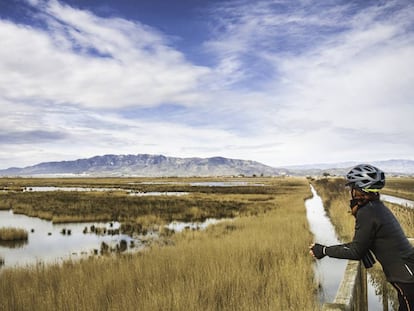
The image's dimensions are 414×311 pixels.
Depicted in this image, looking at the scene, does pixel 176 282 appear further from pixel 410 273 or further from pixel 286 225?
pixel 286 225

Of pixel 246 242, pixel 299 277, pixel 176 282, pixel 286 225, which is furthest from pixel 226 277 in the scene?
pixel 286 225

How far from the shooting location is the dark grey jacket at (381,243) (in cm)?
325

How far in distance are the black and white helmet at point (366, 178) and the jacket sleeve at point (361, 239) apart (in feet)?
0.86

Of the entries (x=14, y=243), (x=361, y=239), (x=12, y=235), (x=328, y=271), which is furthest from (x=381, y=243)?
(x=12, y=235)

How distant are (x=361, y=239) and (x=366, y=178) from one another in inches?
24.1

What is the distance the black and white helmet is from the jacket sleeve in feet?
0.86

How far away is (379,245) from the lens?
3.31 m

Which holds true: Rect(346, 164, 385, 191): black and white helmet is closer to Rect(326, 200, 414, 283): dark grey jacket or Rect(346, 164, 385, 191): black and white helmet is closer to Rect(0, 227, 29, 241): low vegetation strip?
Rect(326, 200, 414, 283): dark grey jacket

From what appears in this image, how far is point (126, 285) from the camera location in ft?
27.2

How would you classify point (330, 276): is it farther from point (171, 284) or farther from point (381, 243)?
point (381, 243)

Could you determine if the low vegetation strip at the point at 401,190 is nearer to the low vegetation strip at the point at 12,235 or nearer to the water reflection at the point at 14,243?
the low vegetation strip at the point at 12,235

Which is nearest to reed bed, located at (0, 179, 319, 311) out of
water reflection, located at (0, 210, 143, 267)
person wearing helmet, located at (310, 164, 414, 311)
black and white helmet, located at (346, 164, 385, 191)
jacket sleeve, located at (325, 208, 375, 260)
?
person wearing helmet, located at (310, 164, 414, 311)

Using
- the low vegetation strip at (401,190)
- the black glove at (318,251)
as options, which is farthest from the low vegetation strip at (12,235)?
the low vegetation strip at (401,190)

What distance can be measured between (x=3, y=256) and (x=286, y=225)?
13.8 metres
